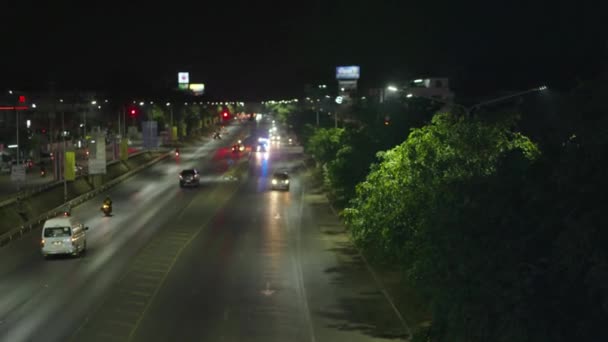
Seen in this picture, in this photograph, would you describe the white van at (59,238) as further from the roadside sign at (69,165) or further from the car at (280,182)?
the car at (280,182)

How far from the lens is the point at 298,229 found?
4844 cm

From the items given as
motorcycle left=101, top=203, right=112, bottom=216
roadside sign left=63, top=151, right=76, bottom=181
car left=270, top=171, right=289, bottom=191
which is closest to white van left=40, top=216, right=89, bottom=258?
motorcycle left=101, top=203, right=112, bottom=216

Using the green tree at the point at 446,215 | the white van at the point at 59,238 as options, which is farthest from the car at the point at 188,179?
the green tree at the point at 446,215

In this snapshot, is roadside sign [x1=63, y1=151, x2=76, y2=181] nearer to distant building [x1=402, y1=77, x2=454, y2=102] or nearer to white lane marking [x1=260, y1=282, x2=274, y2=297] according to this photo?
white lane marking [x1=260, y1=282, x2=274, y2=297]

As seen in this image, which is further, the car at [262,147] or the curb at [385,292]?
the car at [262,147]

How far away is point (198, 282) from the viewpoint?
32562 mm

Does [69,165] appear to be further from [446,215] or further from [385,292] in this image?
[446,215]

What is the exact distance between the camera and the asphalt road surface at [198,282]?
995 inches

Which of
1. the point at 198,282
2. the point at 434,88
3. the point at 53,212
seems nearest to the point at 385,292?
the point at 198,282

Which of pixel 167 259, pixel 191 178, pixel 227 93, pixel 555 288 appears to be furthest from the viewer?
pixel 227 93

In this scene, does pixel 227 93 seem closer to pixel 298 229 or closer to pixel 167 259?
pixel 298 229

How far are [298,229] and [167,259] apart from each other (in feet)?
39.6

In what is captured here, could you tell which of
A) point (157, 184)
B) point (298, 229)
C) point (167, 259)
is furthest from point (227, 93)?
point (167, 259)

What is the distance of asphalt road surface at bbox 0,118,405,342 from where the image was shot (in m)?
25.3
